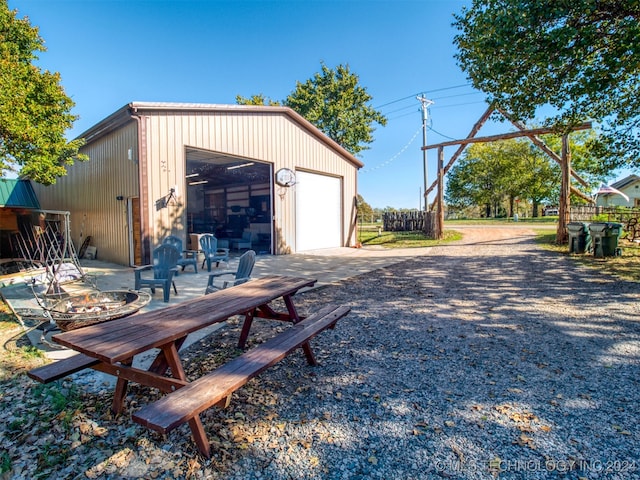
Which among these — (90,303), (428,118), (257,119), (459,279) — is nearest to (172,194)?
(257,119)

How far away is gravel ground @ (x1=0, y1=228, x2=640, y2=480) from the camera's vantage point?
5.43 ft

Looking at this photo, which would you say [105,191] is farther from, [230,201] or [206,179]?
[230,201]

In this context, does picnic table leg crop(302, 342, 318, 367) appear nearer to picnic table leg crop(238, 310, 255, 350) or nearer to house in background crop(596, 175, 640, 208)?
picnic table leg crop(238, 310, 255, 350)

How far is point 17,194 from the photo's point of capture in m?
12.8

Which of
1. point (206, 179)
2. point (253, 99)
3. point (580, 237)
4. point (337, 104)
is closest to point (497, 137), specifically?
point (580, 237)

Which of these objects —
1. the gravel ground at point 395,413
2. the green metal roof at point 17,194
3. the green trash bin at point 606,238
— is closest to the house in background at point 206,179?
the green metal roof at point 17,194

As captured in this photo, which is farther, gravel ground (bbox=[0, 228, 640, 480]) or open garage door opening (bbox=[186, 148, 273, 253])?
open garage door opening (bbox=[186, 148, 273, 253])

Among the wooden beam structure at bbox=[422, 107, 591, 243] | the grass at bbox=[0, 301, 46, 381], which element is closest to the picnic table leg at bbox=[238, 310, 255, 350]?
the grass at bbox=[0, 301, 46, 381]

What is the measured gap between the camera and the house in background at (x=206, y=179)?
757cm

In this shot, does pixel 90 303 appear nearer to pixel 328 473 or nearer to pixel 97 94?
pixel 328 473

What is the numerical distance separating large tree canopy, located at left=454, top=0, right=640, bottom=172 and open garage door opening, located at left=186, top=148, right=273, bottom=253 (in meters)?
7.57

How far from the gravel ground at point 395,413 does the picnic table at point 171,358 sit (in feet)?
0.81

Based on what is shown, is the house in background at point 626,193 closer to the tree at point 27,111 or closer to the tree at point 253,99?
the tree at point 253,99

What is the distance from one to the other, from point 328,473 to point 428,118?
21438mm
